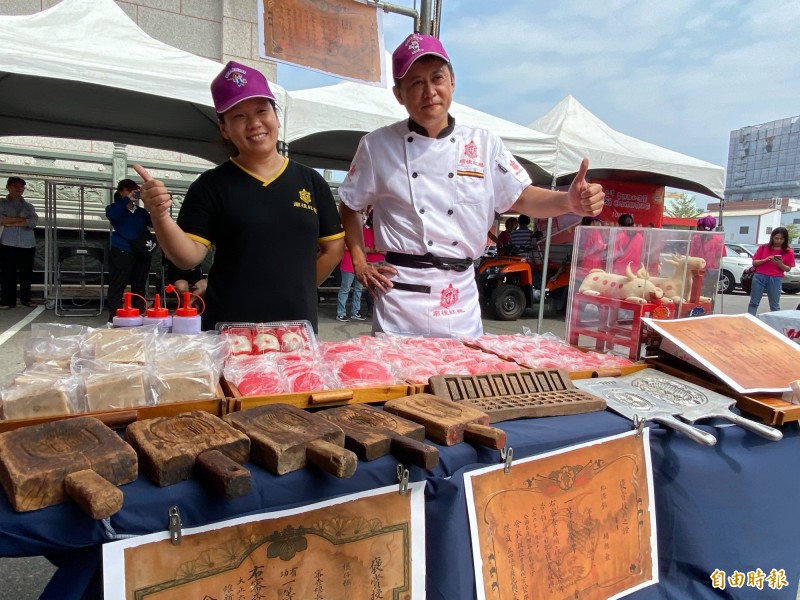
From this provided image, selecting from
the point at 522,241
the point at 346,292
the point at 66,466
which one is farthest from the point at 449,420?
the point at 522,241

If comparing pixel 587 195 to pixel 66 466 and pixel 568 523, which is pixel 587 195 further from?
pixel 66 466

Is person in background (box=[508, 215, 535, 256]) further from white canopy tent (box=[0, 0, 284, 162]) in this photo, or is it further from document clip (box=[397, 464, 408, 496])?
document clip (box=[397, 464, 408, 496])

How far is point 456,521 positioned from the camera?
1.04 m

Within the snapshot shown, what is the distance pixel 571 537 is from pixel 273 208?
4.38ft

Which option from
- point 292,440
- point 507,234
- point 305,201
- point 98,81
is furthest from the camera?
point 507,234

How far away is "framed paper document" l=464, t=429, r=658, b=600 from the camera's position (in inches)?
43.5

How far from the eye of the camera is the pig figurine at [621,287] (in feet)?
5.73

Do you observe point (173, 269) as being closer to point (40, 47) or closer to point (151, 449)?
point (40, 47)

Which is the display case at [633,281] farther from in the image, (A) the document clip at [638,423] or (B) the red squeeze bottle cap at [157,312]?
(B) the red squeeze bottle cap at [157,312]

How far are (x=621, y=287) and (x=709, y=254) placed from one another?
410 mm

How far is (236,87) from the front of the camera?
157 cm

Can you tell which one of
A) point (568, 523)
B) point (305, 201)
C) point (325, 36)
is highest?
point (325, 36)

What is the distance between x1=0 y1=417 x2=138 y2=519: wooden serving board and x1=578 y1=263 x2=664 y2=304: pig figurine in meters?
1.56

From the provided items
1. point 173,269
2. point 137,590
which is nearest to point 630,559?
point 137,590
